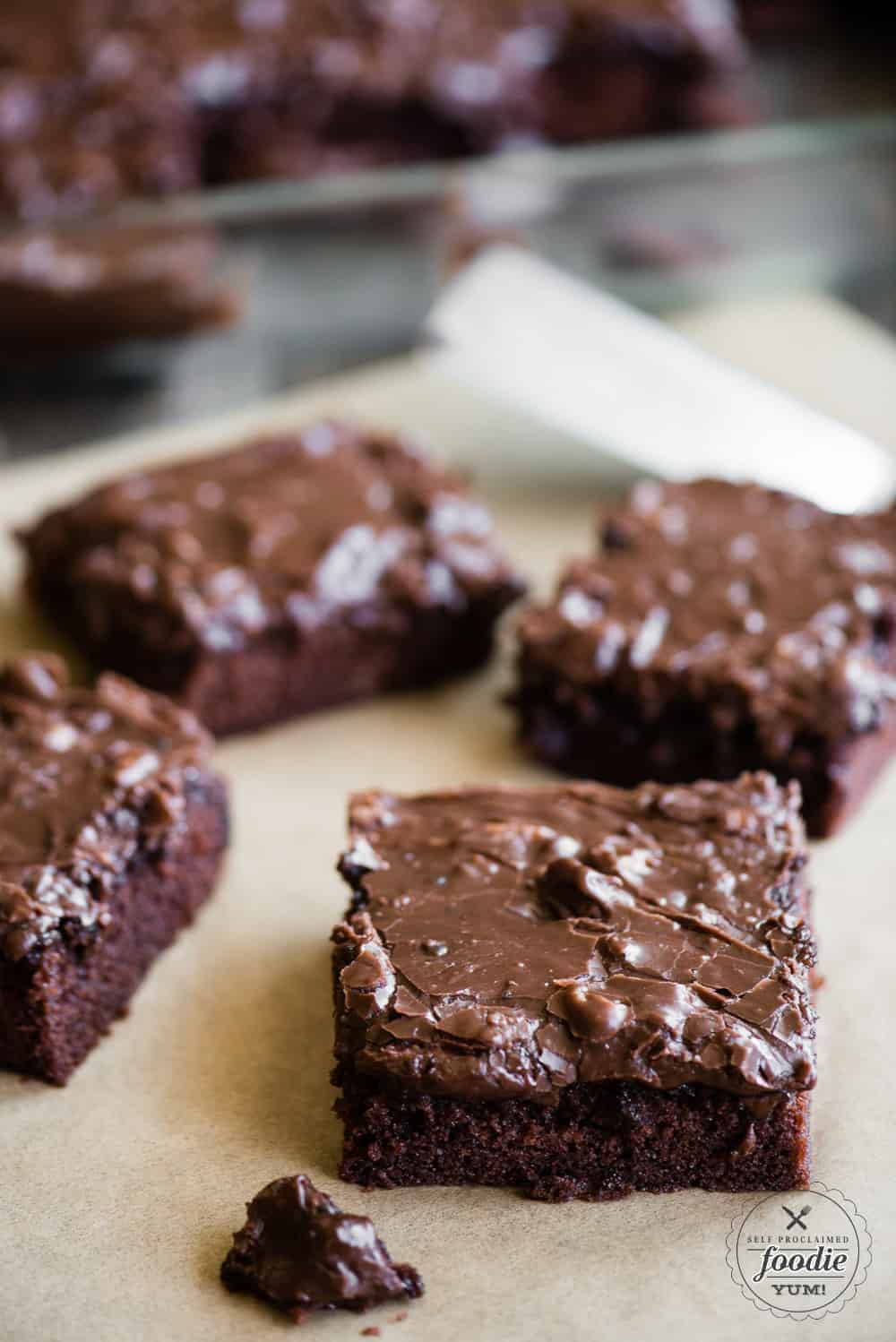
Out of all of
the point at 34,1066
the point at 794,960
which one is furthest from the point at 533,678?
the point at 34,1066

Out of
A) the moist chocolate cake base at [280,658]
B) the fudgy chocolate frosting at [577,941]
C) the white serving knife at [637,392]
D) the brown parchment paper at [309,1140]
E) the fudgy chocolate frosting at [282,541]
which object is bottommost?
the brown parchment paper at [309,1140]

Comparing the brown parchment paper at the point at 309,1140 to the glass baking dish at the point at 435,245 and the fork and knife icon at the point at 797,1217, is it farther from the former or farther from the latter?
the glass baking dish at the point at 435,245

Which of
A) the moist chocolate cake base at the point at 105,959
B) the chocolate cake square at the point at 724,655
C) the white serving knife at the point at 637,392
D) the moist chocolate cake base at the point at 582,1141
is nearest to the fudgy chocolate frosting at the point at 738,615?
the chocolate cake square at the point at 724,655

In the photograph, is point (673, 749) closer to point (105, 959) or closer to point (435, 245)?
point (105, 959)

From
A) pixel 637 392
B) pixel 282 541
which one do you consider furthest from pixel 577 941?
pixel 637 392

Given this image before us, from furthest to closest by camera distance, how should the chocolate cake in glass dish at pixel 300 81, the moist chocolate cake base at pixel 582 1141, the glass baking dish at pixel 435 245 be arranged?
the chocolate cake in glass dish at pixel 300 81 < the glass baking dish at pixel 435 245 < the moist chocolate cake base at pixel 582 1141

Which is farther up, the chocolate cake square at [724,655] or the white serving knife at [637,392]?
the white serving knife at [637,392]
